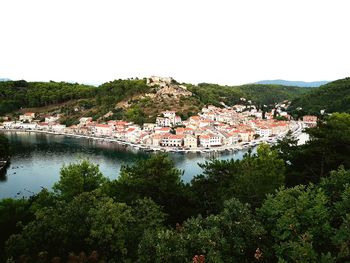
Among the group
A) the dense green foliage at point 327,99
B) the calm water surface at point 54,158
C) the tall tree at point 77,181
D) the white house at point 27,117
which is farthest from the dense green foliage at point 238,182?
A: the white house at point 27,117

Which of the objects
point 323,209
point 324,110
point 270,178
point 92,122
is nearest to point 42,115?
point 92,122

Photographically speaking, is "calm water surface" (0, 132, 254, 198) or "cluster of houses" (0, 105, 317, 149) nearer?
"calm water surface" (0, 132, 254, 198)

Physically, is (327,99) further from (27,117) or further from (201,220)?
(201,220)

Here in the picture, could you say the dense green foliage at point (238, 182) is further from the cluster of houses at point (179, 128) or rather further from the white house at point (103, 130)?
the white house at point (103, 130)

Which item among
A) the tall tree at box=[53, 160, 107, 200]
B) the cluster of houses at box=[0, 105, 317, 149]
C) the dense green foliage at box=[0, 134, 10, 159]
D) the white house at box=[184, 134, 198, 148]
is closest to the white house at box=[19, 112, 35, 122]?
the cluster of houses at box=[0, 105, 317, 149]

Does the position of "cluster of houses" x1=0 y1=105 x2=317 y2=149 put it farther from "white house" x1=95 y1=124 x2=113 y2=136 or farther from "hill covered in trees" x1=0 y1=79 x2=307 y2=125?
"hill covered in trees" x1=0 y1=79 x2=307 y2=125
